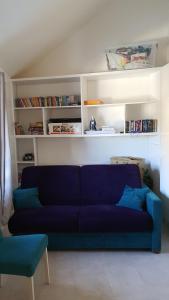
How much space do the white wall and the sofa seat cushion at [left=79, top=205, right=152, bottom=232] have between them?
210 centimetres

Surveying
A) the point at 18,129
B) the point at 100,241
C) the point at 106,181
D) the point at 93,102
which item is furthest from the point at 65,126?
the point at 100,241

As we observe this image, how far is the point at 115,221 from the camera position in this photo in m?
2.42

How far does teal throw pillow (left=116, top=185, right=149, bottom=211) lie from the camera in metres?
2.60

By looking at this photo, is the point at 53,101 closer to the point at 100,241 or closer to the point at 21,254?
the point at 100,241

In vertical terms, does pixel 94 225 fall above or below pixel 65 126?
below

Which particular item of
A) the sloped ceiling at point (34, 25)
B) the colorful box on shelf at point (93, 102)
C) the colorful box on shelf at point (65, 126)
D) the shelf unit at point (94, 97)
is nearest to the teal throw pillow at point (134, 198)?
the shelf unit at point (94, 97)

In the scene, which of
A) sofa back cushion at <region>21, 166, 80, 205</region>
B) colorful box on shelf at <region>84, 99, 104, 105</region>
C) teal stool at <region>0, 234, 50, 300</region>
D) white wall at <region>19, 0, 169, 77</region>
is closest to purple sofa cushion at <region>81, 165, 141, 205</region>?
sofa back cushion at <region>21, 166, 80, 205</region>

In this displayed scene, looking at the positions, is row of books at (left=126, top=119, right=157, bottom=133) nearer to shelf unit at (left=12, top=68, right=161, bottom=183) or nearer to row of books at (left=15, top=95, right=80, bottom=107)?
shelf unit at (left=12, top=68, right=161, bottom=183)

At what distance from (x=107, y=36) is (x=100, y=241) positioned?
9.07 ft

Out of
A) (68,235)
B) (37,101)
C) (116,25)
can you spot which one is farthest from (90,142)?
(116,25)

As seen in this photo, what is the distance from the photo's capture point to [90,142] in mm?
3551

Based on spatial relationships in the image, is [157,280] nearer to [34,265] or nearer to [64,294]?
[64,294]

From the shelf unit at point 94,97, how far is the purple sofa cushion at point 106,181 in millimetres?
492

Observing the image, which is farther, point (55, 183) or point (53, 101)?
point (53, 101)
